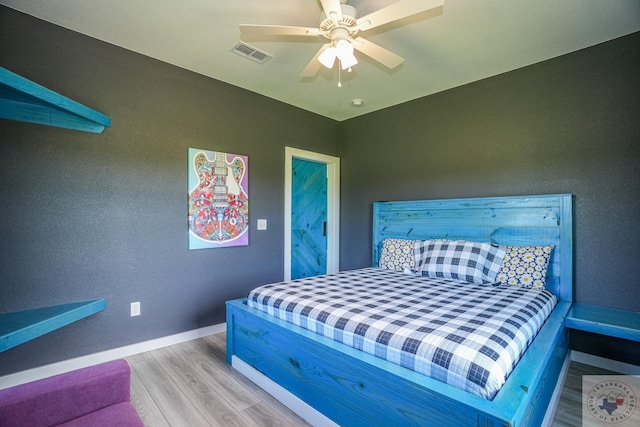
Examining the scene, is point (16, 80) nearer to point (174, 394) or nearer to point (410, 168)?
point (174, 394)

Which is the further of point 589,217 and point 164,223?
point 164,223

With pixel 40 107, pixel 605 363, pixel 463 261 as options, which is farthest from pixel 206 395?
pixel 605 363

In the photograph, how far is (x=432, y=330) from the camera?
1.59 meters

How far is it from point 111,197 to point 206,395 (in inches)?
69.7

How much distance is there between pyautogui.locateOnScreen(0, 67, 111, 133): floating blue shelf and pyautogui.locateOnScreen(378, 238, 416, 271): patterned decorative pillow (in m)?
A: 2.90

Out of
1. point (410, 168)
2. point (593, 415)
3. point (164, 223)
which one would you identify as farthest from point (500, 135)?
point (164, 223)

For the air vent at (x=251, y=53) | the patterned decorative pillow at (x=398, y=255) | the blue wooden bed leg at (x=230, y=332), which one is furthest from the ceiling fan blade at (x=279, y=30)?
the patterned decorative pillow at (x=398, y=255)

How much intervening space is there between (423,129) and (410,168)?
482 millimetres

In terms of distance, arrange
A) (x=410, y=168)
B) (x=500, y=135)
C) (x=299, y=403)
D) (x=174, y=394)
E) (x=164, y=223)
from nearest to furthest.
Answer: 1. (x=299, y=403)
2. (x=174, y=394)
3. (x=164, y=223)
4. (x=500, y=135)
5. (x=410, y=168)

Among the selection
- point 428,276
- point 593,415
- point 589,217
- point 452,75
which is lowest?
point 593,415

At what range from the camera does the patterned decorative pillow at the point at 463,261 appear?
278 centimetres

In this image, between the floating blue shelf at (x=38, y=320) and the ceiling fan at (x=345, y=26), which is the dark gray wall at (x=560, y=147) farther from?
the floating blue shelf at (x=38, y=320)

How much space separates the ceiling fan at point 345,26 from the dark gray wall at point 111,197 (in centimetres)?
148

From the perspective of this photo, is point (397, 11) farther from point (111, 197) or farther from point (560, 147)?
point (111, 197)
